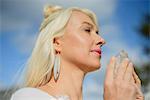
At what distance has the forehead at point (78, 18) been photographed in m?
2.61

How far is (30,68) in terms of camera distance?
2666 mm

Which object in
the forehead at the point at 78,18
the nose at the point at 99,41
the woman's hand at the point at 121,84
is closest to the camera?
the woman's hand at the point at 121,84

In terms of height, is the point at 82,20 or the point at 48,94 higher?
the point at 82,20

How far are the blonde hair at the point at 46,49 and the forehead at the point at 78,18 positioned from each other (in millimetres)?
30

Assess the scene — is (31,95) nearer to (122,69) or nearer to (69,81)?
(69,81)

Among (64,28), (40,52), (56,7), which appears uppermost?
(56,7)

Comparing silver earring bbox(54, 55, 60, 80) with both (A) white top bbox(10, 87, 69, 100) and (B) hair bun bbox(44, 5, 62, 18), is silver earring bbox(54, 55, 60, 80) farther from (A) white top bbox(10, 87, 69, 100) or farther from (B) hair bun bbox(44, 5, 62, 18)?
(B) hair bun bbox(44, 5, 62, 18)

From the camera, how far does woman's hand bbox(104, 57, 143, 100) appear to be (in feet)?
6.77

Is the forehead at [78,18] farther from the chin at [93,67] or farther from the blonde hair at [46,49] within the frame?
the chin at [93,67]

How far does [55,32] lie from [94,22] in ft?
1.03

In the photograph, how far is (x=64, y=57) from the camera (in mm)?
2521

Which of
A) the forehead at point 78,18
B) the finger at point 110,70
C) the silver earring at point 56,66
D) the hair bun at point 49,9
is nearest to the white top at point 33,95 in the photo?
the silver earring at point 56,66

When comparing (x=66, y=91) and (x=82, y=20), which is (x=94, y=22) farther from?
(x=66, y=91)

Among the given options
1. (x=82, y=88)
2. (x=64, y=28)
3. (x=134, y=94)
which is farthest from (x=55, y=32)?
(x=134, y=94)
